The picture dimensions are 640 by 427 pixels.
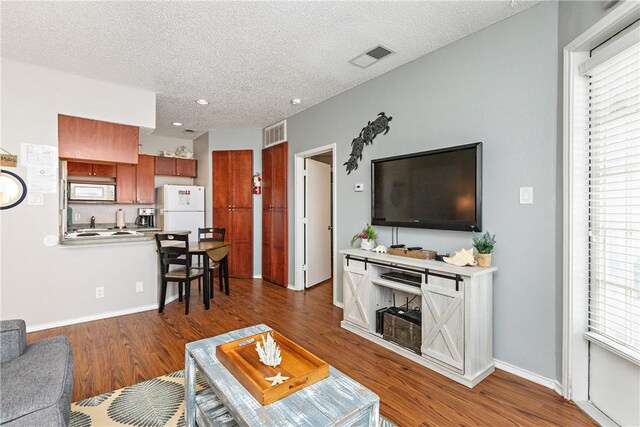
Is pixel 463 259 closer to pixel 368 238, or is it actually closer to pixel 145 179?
pixel 368 238

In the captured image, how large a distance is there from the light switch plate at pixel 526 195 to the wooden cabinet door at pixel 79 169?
5916mm

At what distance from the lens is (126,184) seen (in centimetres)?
527

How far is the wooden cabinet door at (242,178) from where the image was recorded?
556 centimetres

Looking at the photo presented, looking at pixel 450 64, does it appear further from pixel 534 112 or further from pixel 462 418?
pixel 462 418

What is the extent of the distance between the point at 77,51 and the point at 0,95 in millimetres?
953

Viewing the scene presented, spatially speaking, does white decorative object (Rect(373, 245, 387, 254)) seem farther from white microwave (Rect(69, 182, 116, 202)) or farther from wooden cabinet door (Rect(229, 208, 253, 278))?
white microwave (Rect(69, 182, 116, 202))

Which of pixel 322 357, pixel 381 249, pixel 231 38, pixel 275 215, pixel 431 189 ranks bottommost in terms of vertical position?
pixel 322 357

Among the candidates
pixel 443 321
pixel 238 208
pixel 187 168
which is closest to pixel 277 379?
pixel 443 321

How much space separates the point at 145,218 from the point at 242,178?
198 cm

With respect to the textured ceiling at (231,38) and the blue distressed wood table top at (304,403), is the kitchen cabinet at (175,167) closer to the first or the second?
the textured ceiling at (231,38)

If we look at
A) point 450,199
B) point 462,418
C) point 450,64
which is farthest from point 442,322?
point 450,64

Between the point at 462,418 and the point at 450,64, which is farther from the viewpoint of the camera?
the point at 450,64

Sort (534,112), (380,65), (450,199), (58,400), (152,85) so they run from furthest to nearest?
(152,85), (380,65), (450,199), (534,112), (58,400)

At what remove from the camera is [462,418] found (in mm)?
1847
